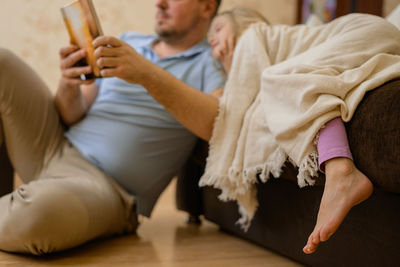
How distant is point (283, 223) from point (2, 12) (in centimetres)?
198

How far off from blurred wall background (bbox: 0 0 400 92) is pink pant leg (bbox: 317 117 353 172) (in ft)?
6.16

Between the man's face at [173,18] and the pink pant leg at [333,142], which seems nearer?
the pink pant leg at [333,142]

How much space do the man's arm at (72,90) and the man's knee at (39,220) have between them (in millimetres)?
347

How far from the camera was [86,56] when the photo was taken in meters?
1.19

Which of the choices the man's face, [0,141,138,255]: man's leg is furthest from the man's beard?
[0,141,138,255]: man's leg

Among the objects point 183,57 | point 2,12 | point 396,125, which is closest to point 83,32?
point 183,57

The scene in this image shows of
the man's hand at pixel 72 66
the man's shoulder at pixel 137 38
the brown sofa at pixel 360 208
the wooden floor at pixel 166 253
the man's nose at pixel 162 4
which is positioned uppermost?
the man's nose at pixel 162 4

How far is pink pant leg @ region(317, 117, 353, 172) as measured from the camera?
2.41ft

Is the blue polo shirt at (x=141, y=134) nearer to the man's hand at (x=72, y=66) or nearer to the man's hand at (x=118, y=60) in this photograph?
the man's hand at (x=72, y=66)

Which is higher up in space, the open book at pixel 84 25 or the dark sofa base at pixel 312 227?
the open book at pixel 84 25

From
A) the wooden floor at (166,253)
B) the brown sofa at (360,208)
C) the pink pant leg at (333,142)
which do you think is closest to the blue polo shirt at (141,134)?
the wooden floor at (166,253)

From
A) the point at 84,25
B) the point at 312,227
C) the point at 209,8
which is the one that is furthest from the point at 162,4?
the point at 312,227

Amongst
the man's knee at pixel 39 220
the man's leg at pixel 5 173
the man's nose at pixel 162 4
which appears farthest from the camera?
the man's nose at pixel 162 4

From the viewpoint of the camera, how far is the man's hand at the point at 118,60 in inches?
41.4
